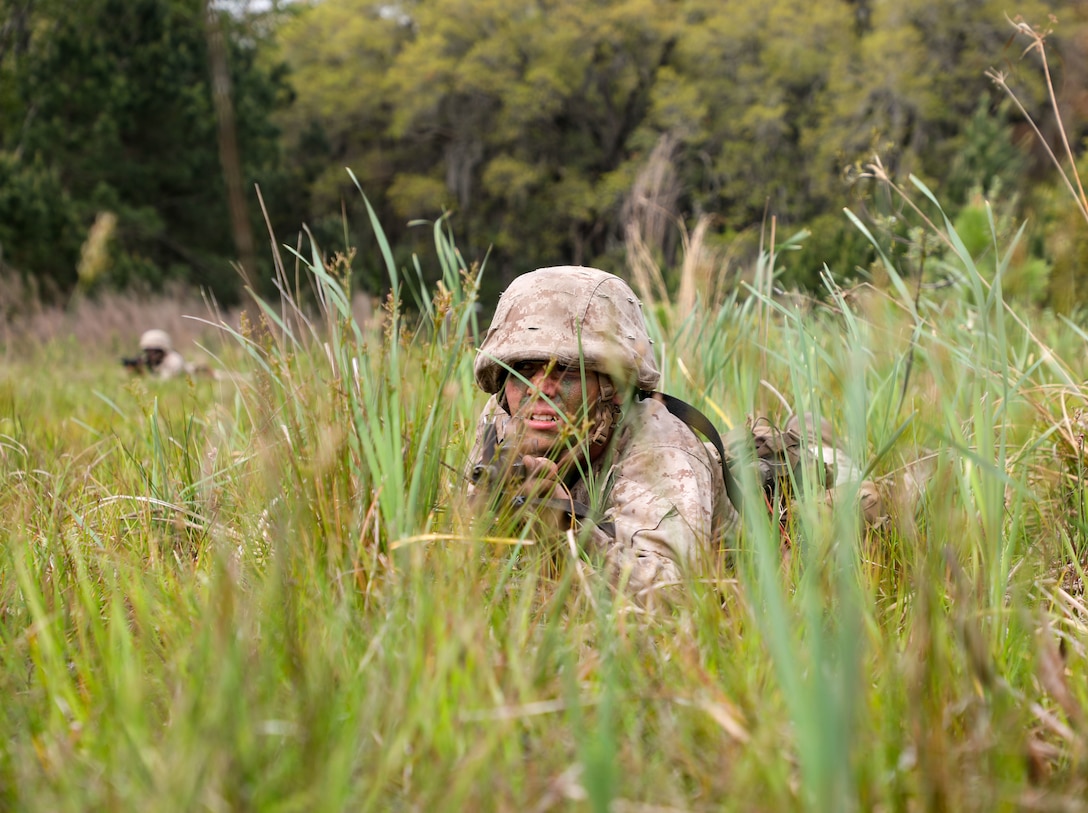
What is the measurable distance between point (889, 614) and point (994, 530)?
0.31 metres

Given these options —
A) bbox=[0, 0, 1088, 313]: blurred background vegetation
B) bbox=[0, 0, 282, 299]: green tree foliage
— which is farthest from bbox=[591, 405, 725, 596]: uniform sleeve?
bbox=[0, 0, 1088, 313]: blurred background vegetation

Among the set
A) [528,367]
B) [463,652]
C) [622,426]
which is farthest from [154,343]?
Result: [463,652]

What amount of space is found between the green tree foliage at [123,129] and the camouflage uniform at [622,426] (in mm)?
15253

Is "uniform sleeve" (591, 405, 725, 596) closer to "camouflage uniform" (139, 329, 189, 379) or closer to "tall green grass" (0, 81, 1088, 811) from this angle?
"tall green grass" (0, 81, 1088, 811)

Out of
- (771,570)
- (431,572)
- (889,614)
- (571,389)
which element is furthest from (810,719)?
(571,389)

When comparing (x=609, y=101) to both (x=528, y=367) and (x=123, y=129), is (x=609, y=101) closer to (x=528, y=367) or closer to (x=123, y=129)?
(x=123, y=129)

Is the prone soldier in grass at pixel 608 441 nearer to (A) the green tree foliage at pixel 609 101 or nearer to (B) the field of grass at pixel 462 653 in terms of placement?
(B) the field of grass at pixel 462 653

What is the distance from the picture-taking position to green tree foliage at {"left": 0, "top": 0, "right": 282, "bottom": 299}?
16.8 m

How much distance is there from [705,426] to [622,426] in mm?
233

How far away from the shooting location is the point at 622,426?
88.5 inches

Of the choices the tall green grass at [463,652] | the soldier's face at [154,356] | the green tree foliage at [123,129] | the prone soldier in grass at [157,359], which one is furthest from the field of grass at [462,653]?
the green tree foliage at [123,129]

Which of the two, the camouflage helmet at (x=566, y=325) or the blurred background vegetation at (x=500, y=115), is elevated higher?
the camouflage helmet at (x=566, y=325)

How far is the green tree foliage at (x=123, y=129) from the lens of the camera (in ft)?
55.0

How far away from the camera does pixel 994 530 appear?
153cm
